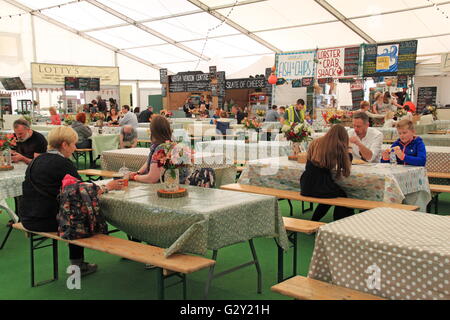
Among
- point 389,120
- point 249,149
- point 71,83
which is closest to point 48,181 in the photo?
point 249,149

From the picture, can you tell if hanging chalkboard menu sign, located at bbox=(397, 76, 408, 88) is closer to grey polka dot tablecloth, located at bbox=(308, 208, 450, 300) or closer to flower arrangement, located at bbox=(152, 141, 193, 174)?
flower arrangement, located at bbox=(152, 141, 193, 174)

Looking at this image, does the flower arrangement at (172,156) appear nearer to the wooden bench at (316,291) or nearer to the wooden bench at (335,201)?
the wooden bench at (316,291)

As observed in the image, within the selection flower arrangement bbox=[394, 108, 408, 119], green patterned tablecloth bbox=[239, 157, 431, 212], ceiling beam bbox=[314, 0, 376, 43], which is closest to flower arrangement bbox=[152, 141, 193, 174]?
green patterned tablecloth bbox=[239, 157, 431, 212]

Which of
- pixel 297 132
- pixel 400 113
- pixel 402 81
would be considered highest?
pixel 402 81

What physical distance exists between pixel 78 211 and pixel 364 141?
10.9ft

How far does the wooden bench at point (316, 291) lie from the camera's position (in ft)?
6.68

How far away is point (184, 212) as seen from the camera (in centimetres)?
270

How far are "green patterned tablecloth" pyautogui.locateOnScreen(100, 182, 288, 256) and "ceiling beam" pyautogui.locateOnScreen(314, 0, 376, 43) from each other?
1187 cm

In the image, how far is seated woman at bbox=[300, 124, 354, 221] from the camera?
157 inches

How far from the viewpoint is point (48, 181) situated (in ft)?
10.5

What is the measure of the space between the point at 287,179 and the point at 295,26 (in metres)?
12.3

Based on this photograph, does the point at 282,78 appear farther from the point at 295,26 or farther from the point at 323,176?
the point at 323,176

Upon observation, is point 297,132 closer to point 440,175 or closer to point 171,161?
point 440,175

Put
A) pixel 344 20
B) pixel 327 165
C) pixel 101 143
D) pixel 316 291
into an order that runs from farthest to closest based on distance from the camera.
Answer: pixel 344 20 < pixel 101 143 < pixel 327 165 < pixel 316 291
